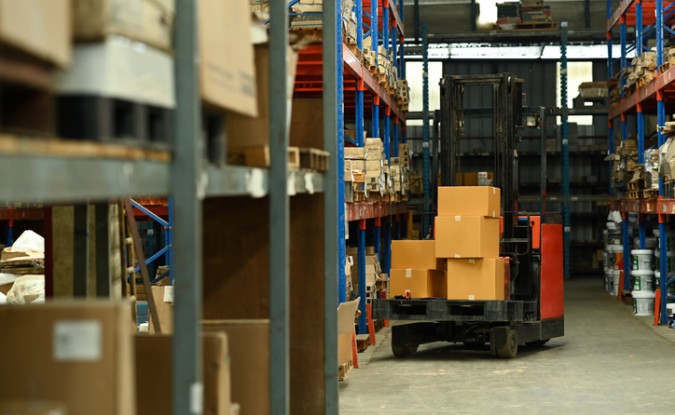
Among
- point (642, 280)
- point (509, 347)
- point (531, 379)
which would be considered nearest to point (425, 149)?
point (642, 280)

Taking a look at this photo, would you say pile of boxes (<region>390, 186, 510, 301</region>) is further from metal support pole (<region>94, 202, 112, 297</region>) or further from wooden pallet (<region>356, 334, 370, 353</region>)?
metal support pole (<region>94, 202, 112, 297</region>)

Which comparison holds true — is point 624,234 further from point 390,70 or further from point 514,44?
point 514,44

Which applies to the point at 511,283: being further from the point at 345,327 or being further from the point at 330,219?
the point at 330,219

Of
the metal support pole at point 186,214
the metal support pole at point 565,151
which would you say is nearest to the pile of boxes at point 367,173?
the metal support pole at point 186,214

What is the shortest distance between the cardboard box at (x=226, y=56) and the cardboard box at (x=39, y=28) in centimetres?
81

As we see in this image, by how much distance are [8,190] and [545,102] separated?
2445 centimetres

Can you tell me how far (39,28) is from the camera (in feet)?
7.82

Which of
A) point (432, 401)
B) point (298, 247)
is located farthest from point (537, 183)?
point (298, 247)

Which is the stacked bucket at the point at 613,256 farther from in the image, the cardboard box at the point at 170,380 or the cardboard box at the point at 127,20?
the cardboard box at the point at 127,20

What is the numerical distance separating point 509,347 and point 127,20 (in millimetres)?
9280

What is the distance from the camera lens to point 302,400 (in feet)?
18.1

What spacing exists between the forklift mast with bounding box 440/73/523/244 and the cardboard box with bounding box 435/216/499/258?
4.42ft

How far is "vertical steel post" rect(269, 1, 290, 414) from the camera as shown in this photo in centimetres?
440

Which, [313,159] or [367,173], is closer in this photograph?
[313,159]
